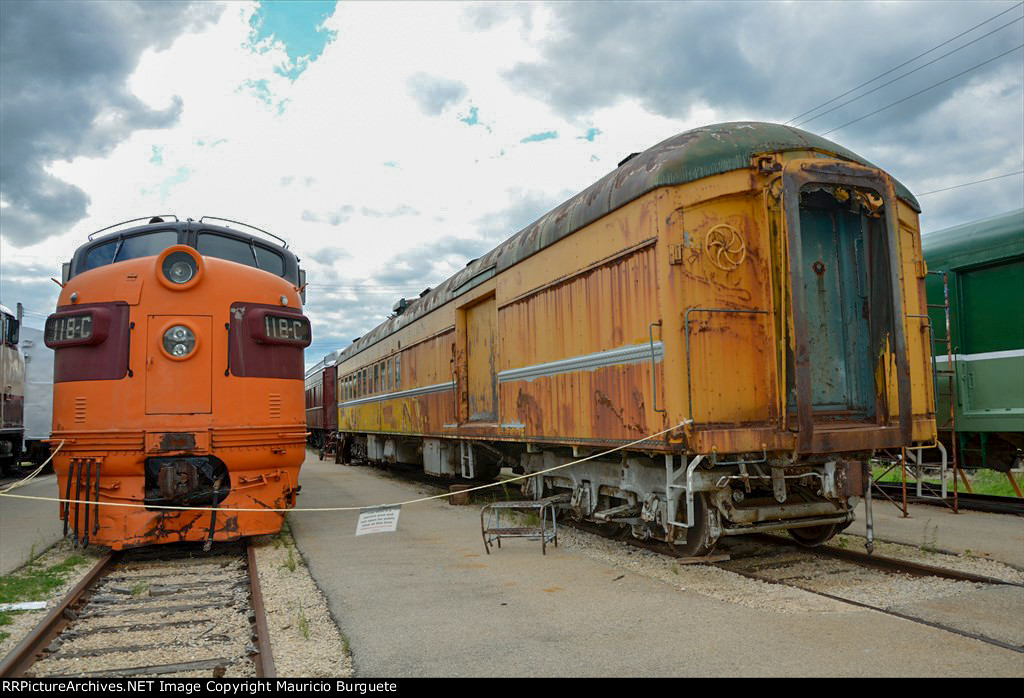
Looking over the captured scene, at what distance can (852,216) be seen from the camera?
649cm

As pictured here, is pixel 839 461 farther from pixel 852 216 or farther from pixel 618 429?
pixel 852 216

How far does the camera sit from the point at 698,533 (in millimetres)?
6254

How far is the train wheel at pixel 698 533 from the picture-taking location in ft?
20.0

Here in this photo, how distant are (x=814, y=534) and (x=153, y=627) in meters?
5.83

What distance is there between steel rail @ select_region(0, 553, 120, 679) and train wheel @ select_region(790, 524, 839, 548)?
639cm

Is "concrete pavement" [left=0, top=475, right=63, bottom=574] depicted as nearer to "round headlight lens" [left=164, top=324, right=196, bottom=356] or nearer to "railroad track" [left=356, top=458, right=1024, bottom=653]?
"round headlight lens" [left=164, top=324, right=196, bottom=356]

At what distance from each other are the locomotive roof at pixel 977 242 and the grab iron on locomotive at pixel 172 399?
8701 mm

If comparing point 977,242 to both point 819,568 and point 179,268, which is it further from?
point 179,268

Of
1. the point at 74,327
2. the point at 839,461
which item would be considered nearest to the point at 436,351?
the point at 74,327

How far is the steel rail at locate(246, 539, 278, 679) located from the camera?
4043 millimetres

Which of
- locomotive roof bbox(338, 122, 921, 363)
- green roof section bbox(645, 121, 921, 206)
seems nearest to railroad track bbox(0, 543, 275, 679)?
locomotive roof bbox(338, 122, 921, 363)

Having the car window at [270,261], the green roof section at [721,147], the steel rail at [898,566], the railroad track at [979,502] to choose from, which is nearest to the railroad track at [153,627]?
the car window at [270,261]

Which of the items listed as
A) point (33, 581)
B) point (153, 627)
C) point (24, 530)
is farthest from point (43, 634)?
point (24, 530)

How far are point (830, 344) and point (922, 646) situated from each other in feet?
9.37
